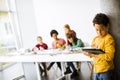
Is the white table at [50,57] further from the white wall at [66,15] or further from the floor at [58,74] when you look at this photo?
the white wall at [66,15]

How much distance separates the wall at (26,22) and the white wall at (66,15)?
0.65ft

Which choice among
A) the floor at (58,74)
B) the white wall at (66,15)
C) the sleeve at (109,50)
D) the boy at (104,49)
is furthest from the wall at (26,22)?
the sleeve at (109,50)

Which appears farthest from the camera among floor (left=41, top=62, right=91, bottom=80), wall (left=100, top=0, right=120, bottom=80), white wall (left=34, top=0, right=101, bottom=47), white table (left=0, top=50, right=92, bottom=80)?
white wall (left=34, top=0, right=101, bottom=47)

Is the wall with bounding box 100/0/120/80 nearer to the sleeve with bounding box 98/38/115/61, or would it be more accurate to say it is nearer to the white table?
the sleeve with bounding box 98/38/115/61

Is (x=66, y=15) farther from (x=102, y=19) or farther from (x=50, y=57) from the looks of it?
(x=102, y=19)

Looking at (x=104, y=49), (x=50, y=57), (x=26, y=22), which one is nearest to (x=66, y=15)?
(x=26, y=22)

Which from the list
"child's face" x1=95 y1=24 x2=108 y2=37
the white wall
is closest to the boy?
"child's face" x1=95 y1=24 x2=108 y2=37

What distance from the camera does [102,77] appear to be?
5.51ft

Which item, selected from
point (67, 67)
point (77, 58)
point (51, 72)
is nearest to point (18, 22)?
point (51, 72)

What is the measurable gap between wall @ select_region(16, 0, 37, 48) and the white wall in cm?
20

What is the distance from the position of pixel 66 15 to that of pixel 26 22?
142 cm

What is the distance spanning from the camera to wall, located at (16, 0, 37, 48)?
230 inches

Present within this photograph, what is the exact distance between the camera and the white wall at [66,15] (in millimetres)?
5336

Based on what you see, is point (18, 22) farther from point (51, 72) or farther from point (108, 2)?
point (108, 2)
